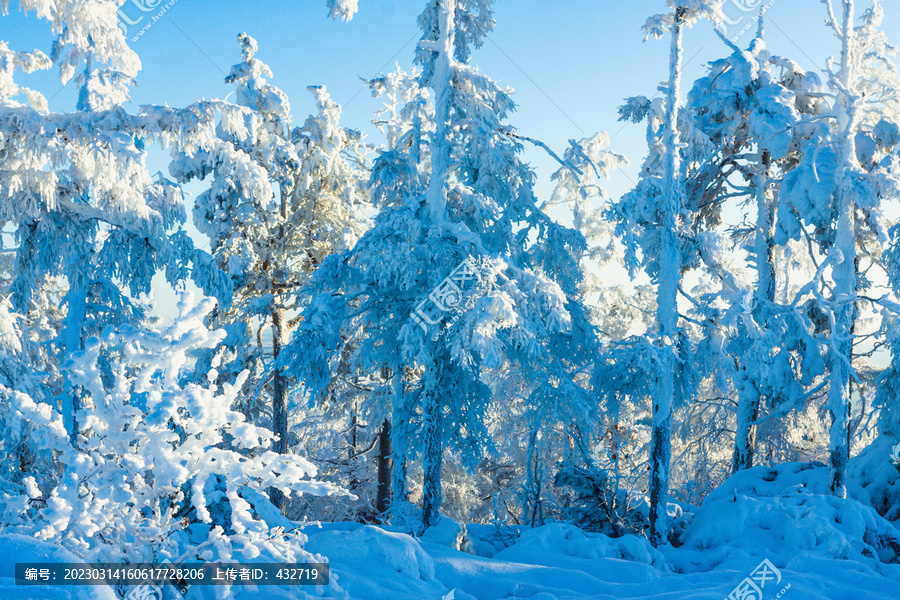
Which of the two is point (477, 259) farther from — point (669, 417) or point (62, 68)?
point (62, 68)

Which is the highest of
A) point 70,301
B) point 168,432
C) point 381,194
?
point 381,194

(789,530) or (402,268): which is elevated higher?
(402,268)

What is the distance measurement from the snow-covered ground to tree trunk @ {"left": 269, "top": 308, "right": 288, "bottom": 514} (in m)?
6.53

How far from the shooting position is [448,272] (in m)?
9.51

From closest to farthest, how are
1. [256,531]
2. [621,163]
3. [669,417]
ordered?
[256,531]
[669,417]
[621,163]

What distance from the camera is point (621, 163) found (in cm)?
1566

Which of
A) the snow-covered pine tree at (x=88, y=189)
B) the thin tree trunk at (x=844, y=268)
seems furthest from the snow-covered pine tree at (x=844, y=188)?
the snow-covered pine tree at (x=88, y=189)

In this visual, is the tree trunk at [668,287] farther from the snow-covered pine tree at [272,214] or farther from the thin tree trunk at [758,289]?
the snow-covered pine tree at [272,214]

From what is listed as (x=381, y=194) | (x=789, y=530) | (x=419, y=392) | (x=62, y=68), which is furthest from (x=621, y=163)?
(x=62, y=68)

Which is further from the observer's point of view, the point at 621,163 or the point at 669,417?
the point at 621,163

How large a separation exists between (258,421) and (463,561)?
12623 millimetres

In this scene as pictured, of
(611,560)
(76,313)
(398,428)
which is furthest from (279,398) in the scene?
(611,560)

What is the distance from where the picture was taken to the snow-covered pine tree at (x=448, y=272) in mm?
8875

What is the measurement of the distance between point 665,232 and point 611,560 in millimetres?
5960
